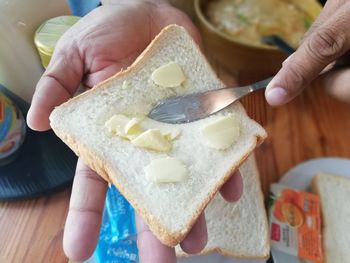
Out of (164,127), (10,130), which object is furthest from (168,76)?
(10,130)

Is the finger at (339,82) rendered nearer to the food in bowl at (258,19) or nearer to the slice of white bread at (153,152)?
the slice of white bread at (153,152)

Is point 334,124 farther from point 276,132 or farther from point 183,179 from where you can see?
point 183,179

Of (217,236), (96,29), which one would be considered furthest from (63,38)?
(217,236)

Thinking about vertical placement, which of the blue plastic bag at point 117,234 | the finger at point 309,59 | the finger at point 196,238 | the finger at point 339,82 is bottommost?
the blue plastic bag at point 117,234

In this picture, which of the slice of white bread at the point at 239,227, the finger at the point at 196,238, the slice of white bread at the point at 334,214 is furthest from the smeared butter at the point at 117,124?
the slice of white bread at the point at 334,214

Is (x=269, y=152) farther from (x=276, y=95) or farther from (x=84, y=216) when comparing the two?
(x=84, y=216)

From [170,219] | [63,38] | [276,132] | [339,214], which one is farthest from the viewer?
[276,132]

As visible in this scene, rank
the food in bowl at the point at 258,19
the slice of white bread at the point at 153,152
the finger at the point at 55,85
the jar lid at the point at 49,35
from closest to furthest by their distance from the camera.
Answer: the slice of white bread at the point at 153,152
the finger at the point at 55,85
the jar lid at the point at 49,35
the food in bowl at the point at 258,19

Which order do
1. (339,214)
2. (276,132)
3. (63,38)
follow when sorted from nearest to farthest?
(63,38) < (339,214) < (276,132)
